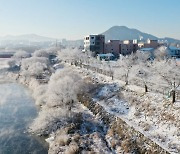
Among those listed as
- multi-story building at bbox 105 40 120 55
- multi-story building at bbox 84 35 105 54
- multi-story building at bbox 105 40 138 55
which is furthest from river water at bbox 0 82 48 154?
multi-story building at bbox 105 40 138 55

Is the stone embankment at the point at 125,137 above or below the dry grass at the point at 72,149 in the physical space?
above

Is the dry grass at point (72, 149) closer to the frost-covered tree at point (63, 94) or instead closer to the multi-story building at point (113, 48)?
the frost-covered tree at point (63, 94)

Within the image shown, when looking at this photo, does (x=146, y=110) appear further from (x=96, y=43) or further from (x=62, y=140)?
(x=96, y=43)

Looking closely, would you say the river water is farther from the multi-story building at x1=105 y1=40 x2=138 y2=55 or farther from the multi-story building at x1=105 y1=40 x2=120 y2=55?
the multi-story building at x1=105 y1=40 x2=138 y2=55

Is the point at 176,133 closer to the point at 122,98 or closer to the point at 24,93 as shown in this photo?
the point at 122,98

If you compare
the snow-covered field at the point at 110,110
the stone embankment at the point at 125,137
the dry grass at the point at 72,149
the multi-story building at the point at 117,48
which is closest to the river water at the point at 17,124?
the snow-covered field at the point at 110,110

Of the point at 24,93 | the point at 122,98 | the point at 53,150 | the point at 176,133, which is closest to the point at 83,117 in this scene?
the point at 122,98

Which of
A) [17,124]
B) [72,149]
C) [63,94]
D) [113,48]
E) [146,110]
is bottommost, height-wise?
[17,124]

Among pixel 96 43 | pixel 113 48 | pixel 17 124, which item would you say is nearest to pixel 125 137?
pixel 17 124
